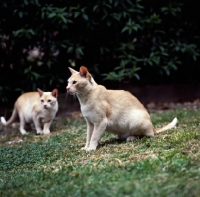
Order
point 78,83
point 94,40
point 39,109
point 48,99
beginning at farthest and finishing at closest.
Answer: point 94,40 → point 39,109 → point 48,99 → point 78,83

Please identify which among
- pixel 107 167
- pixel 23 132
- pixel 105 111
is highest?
pixel 105 111

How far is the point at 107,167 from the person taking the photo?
170 inches

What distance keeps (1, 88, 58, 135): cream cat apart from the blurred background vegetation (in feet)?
3.11

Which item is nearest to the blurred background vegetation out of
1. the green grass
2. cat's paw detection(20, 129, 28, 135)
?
cat's paw detection(20, 129, 28, 135)

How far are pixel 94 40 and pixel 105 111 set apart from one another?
177 inches

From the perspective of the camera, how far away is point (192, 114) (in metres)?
7.68

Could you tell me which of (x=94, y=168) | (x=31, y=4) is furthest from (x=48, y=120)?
(x=94, y=168)

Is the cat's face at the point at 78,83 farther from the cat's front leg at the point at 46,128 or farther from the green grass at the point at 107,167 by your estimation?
the cat's front leg at the point at 46,128

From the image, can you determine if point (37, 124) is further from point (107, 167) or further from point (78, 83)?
point (107, 167)

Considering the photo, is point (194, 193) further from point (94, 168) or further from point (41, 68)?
point (41, 68)

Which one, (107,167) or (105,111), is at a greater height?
(105,111)

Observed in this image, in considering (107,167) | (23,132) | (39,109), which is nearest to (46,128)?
(39,109)

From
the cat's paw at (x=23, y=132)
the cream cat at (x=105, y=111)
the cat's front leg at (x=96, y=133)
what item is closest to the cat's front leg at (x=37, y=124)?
the cat's paw at (x=23, y=132)

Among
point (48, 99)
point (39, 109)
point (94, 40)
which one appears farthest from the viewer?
point (94, 40)
